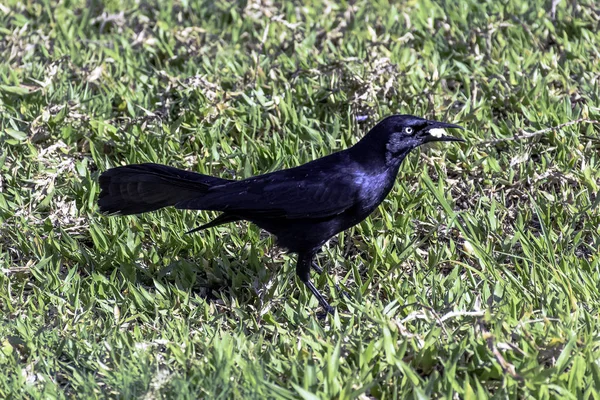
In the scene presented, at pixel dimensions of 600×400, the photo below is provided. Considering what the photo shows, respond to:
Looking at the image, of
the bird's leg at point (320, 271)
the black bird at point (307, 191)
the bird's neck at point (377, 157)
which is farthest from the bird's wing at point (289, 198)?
the bird's leg at point (320, 271)

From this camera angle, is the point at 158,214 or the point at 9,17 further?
the point at 9,17

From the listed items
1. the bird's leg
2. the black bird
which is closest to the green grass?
the bird's leg

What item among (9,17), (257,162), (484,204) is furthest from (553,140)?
(9,17)

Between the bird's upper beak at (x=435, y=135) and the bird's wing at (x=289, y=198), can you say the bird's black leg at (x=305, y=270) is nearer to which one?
the bird's wing at (x=289, y=198)

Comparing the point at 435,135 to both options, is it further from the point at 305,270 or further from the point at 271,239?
the point at 271,239

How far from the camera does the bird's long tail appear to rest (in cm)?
474

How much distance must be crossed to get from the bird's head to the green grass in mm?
409

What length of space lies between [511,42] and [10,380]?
15.0 ft

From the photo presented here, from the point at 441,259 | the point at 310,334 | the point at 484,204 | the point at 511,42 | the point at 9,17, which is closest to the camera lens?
the point at 310,334

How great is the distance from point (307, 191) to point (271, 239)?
706mm

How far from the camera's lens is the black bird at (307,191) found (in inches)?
178

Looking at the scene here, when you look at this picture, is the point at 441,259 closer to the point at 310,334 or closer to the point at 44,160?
the point at 310,334

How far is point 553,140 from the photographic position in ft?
18.4

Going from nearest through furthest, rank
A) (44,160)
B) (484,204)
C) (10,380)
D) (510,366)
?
(510,366), (10,380), (484,204), (44,160)
